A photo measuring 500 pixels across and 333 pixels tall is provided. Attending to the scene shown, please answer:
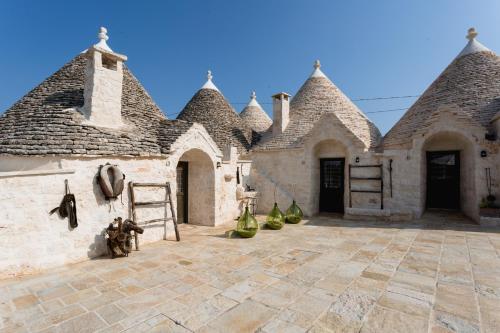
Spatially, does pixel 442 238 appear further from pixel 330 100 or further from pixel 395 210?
pixel 330 100

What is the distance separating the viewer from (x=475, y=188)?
28.6ft

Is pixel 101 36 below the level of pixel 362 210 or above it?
above

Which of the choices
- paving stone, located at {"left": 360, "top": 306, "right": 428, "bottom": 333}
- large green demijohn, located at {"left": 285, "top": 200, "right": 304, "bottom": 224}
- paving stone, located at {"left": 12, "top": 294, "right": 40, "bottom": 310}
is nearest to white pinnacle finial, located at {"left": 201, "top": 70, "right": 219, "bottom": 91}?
large green demijohn, located at {"left": 285, "top": 200, "right": 304, "bottom": 224}

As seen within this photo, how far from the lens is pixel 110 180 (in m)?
6.15

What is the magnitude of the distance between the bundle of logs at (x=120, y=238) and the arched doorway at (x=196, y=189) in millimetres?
3638

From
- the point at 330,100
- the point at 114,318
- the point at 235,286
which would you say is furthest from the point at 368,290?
the point at 330,100

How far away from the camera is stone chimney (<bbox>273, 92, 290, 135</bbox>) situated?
13.3m

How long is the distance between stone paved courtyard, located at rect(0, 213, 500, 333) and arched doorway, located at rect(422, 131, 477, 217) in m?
4.50

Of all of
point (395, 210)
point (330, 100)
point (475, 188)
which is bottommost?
point (395, 210)

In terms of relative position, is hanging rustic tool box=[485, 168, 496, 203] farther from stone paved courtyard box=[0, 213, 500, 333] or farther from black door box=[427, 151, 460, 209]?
black door box=[427, 151, 460, 209]

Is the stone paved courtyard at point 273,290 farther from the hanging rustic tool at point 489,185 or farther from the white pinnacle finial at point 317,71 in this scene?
the white pinnacle finial at point 317,71

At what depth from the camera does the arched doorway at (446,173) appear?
33.6 feet

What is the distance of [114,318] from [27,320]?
1.10 meters

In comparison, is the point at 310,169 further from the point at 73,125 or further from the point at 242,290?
the point at 73,125
